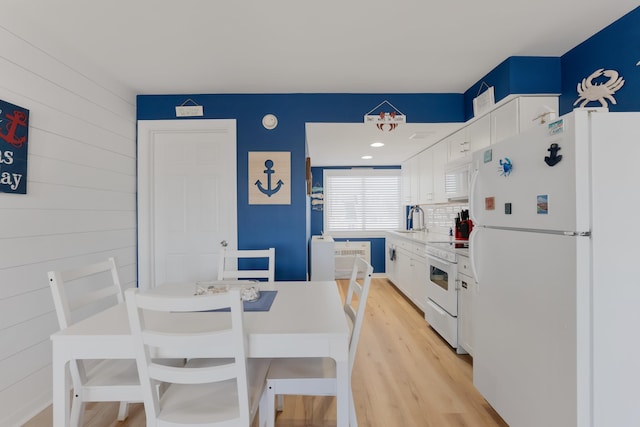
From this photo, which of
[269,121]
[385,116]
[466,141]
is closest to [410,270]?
[466,141]

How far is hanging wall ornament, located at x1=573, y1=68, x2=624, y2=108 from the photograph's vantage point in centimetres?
196

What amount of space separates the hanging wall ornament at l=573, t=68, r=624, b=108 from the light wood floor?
2.17 m

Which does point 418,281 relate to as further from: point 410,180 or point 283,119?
point 283,119

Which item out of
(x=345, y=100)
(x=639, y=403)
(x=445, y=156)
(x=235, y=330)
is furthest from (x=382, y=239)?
(x=235, y=330)

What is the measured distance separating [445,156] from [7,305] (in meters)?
4.03

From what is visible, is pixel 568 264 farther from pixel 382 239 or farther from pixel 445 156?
pixel 382 239

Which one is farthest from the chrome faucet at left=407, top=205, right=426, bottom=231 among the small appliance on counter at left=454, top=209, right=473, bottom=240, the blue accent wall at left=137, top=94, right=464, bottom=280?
the blue accent wall at left=137, top=94, right=464, bottom=280

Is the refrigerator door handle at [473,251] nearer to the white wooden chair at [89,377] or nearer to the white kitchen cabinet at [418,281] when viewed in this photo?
the white kitchen cabinet at [418,281]

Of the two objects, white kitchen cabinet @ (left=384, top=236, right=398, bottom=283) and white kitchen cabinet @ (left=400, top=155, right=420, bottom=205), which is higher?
white kitchen cabinet @ (left=400, top=155, right=420, bottom=205)

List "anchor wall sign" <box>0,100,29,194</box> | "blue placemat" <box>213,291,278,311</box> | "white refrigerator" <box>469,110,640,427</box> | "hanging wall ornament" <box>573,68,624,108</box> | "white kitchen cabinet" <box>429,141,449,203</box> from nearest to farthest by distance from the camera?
"white refrigerator" <box>469,110,640,427</box> < "blue placemat" <box>213,291,278,311</box> < "anchor wall sign" <box>0,100,29,194</box> < "hanging wall ornament" <box>573,68,624,108</box> < "white kitchen cabinet" <box>429,141,449,203</box>

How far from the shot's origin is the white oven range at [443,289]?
8.95ft

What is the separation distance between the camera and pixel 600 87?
2.06m

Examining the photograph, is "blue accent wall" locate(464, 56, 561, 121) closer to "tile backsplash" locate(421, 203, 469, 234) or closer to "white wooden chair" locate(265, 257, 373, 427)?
"tile backsplash" locate(421, 203, 469, 234)

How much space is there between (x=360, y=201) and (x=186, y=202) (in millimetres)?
3545
